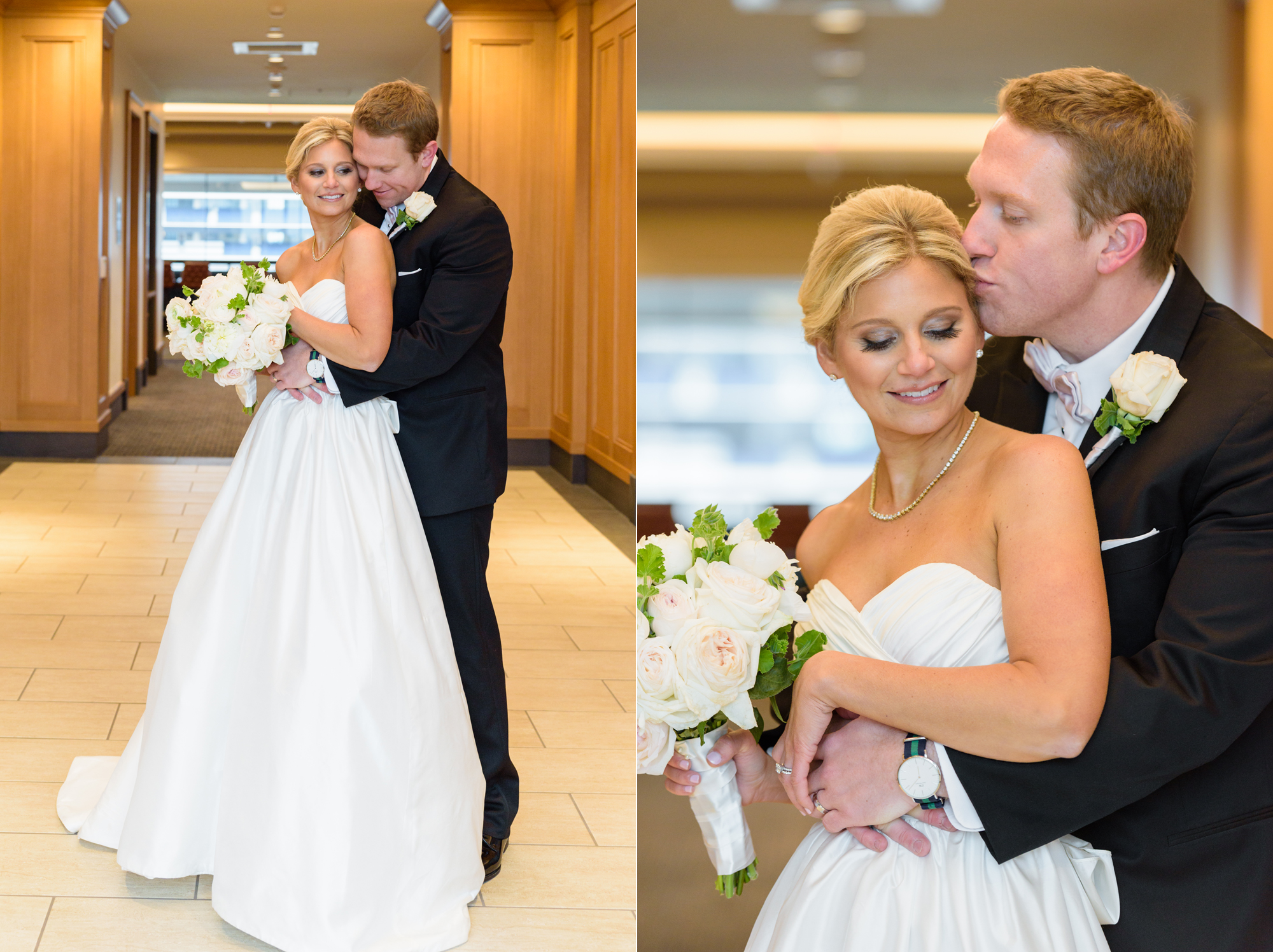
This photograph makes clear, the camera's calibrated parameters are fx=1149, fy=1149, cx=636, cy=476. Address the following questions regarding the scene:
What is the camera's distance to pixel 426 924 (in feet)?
7.98

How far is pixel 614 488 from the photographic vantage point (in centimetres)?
780

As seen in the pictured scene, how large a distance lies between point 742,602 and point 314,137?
169 centimetres

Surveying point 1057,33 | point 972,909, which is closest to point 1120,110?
point 972,909

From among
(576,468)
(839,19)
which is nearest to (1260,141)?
(839,19)

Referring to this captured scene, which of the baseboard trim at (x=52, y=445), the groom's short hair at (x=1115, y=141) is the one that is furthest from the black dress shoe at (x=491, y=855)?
the baseboard trim at (x=52, y=445)

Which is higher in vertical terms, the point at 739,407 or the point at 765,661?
the point at 739,407

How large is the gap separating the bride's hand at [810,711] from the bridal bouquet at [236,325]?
155 cm

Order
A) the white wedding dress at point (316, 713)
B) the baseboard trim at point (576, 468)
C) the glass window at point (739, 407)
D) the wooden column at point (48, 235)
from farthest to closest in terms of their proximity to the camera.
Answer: the wooden column at point (48, 235) → the baseboard trim at point (576, 468) → the glass window at point (739, 407) → the white wedding dress at point (316, 713)

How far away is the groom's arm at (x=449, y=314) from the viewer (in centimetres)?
249

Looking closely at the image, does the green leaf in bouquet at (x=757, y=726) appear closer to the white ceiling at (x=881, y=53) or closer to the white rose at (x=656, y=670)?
the white rose at (x=656, y=670)

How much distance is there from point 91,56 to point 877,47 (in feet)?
21.7

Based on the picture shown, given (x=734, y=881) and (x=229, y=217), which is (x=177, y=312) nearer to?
(x=734, y=881)

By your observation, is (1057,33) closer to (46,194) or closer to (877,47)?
(877,47)

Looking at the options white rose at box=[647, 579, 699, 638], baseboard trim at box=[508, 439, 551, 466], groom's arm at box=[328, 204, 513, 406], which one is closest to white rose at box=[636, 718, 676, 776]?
white rose at box=[647, 579, 699, 638]
